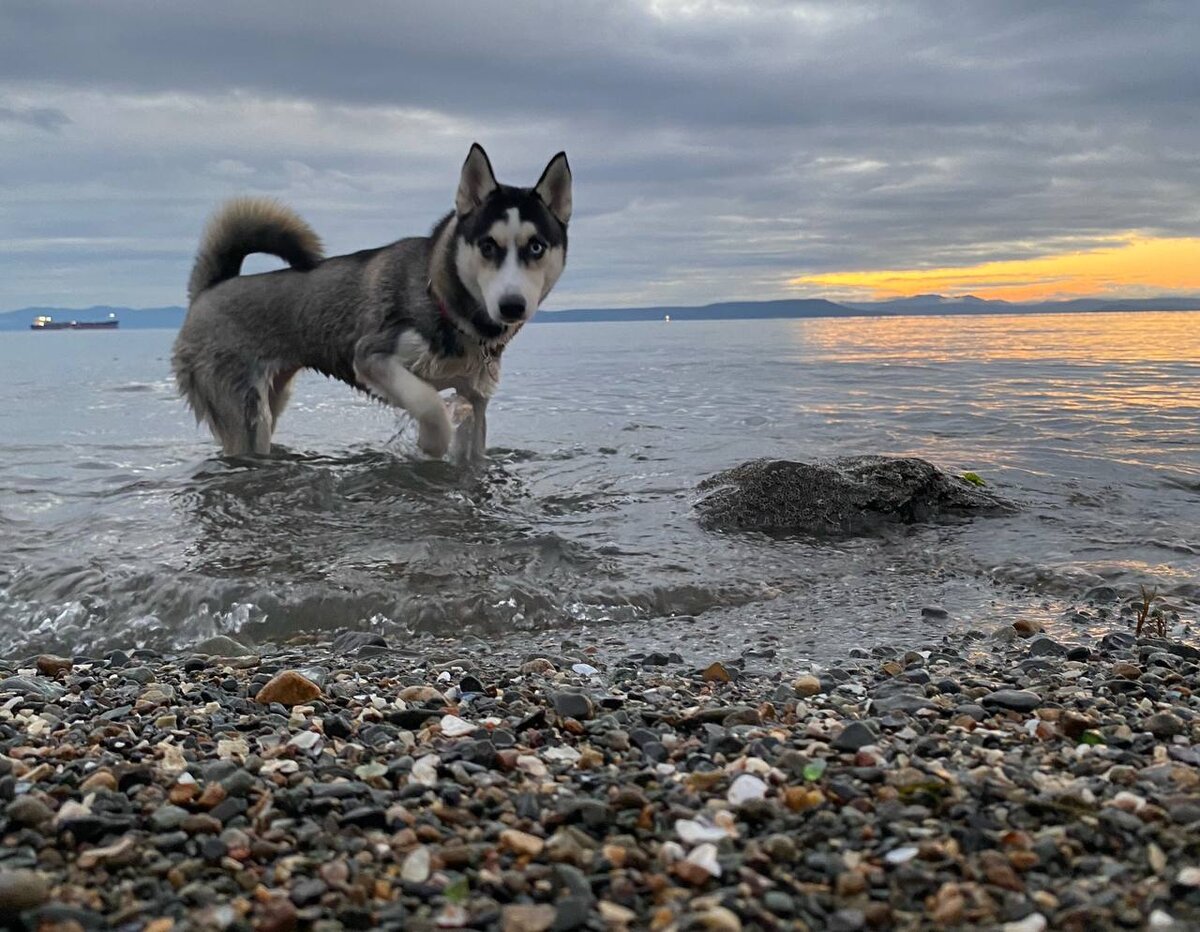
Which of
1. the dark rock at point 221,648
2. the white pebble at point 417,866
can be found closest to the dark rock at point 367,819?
the white pebble at point 417,866

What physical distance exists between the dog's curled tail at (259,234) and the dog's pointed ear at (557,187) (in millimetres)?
2725

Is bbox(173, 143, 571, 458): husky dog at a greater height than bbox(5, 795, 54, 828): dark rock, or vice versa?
bbox(173, 143, 571, 458): husky dog

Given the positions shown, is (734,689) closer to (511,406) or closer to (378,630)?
(378,630)

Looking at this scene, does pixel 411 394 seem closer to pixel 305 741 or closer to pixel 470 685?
pixel 470 685

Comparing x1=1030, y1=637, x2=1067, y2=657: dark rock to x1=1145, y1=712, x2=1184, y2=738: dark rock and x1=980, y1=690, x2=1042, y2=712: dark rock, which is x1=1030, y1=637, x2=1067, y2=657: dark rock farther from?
x1=1145, y1=712, x2=1184, y2=738: dark rock

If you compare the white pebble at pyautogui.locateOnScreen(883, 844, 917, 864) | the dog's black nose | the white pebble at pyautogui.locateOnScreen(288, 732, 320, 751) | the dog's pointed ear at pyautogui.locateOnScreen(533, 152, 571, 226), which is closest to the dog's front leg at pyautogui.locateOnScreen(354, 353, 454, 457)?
the dog's black nose

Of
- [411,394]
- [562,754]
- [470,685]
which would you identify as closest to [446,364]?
[411,394]

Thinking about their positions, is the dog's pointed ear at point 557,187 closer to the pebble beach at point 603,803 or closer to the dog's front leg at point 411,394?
the dog's front leg at point 411,394

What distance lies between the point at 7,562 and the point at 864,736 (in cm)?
553

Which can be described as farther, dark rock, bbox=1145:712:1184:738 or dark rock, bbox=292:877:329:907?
dark rock, bbox=1145:712:1184:738

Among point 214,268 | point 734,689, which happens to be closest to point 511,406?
point 214,268

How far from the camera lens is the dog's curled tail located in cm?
948

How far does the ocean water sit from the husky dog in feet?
2.15

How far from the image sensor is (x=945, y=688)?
11.3 ft
